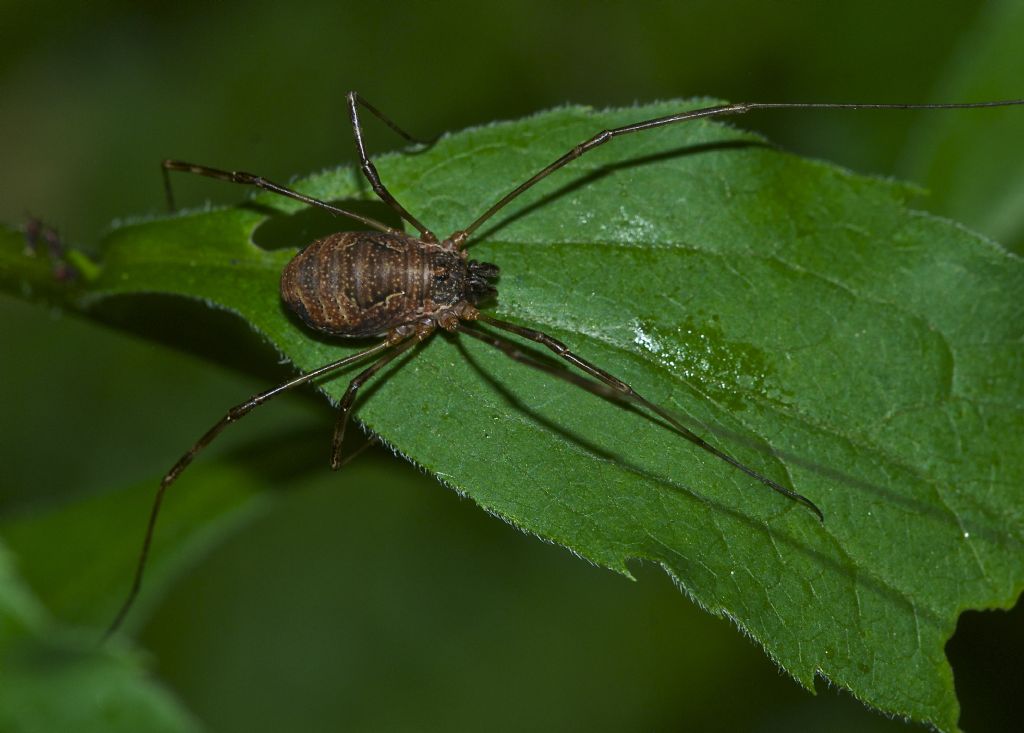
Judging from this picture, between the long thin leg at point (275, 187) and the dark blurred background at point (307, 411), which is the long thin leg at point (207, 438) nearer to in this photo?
the long thin leg at point (275, 187)

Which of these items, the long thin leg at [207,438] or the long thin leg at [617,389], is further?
the long thin leg at [207,438]

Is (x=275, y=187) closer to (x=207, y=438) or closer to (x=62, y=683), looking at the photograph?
(x=207, y=438)

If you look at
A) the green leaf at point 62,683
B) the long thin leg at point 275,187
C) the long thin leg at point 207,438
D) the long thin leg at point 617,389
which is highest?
the long thin leg at point 275,187

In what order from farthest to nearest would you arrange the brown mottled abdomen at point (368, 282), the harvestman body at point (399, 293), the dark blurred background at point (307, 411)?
1. the dark blurred background at point (307, 411)
2. the brown mottled abdomen at point (368, 282)
3. the harvestman body at point (399, 293)

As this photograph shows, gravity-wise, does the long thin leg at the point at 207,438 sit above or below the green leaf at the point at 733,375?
below

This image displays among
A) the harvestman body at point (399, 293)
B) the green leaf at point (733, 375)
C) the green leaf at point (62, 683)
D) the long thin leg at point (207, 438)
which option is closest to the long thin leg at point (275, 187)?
the harvestman body at point (399, 293)

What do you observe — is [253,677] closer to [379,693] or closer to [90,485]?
[379,693]

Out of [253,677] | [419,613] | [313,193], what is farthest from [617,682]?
[313,193]

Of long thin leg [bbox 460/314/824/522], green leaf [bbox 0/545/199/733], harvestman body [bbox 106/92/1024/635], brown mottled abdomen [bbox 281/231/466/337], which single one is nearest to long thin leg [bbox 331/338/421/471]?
harvestman body [bbox 106/92/1024/635]
